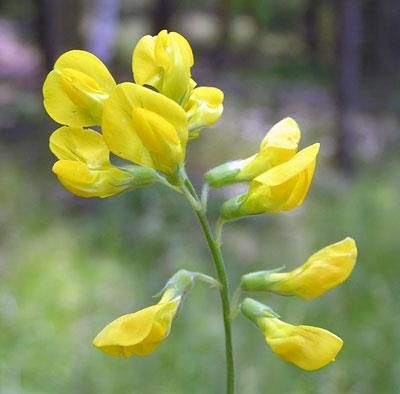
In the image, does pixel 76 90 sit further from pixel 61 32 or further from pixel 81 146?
pixel 61 32

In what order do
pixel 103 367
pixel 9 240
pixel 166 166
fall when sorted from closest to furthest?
pixel 166 166
pixel 103 367
pixel 9 240

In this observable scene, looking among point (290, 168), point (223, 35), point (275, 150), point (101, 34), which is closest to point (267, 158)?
point (275, 150)

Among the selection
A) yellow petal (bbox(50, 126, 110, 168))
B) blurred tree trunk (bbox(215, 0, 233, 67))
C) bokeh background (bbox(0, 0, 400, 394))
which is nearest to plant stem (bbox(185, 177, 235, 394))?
yellow petal (bbox(50, 126, 110, 168))

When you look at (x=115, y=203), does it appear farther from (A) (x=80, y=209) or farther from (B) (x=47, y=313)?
(B) (x=47, y=313)

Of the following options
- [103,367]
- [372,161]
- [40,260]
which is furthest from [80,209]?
[372,161]

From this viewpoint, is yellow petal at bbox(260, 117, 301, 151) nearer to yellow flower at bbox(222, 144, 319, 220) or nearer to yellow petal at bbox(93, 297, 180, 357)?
yellow flower at bbox(222, 144, 319, 220)

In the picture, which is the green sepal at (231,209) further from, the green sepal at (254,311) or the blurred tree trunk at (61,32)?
the blurred tree trunk at (61,32)
